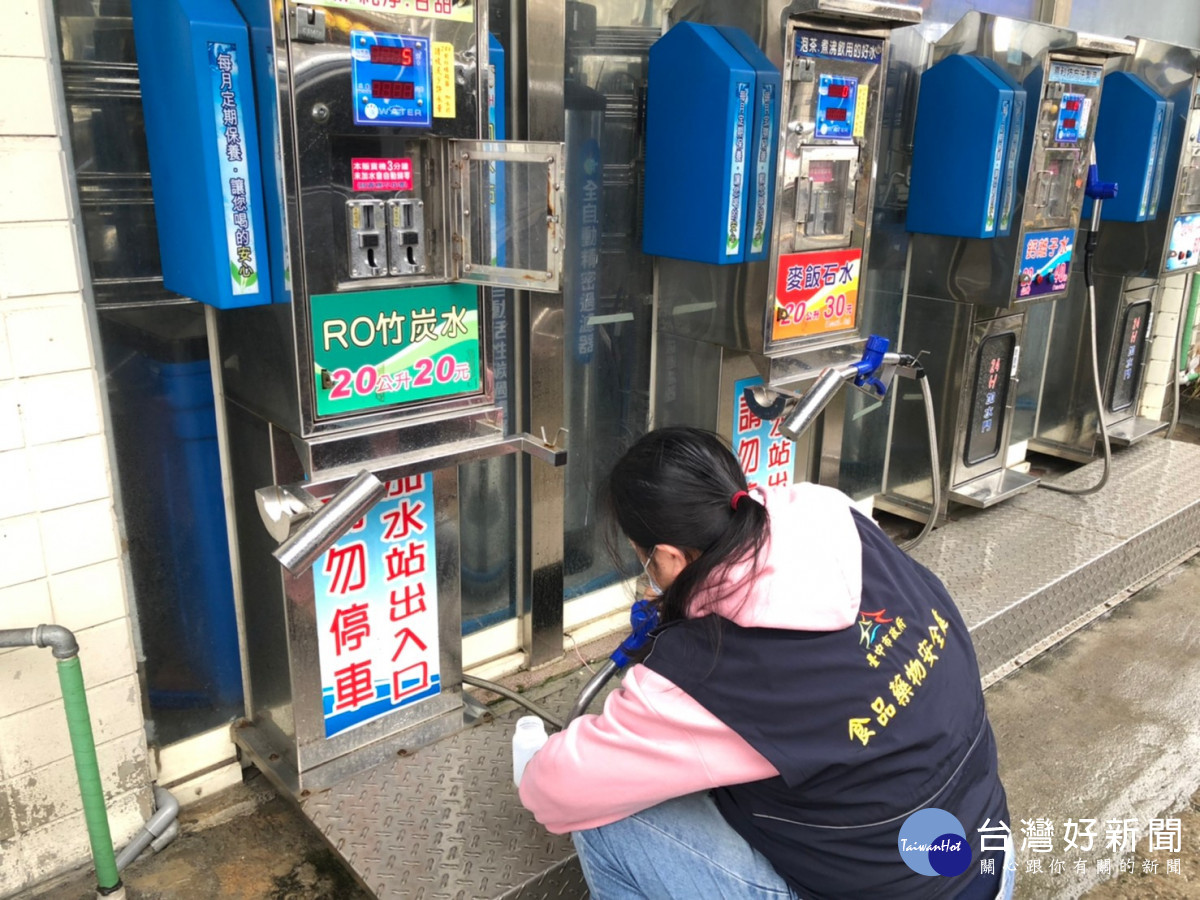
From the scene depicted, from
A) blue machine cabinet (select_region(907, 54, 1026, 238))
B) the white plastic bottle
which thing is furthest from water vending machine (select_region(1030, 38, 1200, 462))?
the white plastic bottle

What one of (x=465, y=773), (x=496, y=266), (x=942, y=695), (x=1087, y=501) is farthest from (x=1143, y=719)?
(x=496, y=266)

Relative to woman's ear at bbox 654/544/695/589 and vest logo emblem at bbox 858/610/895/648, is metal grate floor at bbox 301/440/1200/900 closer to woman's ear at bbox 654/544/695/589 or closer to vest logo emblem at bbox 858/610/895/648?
woman's ear at bbox 654/544/695/589

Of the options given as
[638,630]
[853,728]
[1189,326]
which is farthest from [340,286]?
[1189,326]

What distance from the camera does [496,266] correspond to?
1.85 meters

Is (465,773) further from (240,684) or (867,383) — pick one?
(867,383)

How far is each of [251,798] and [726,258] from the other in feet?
5.41

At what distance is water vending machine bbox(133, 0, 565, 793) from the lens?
1.58m

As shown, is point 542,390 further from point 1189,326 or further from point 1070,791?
point 1189,326

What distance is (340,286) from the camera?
1700mm

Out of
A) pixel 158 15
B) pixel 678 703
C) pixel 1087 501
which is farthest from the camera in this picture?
pixel 1087 501

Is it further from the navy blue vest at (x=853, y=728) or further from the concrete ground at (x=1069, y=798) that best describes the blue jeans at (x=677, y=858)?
the concrete ground at (x=1069, y=798)

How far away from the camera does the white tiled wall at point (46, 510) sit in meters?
1.67

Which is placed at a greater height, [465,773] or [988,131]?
[988,131]

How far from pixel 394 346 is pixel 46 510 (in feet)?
2.25
